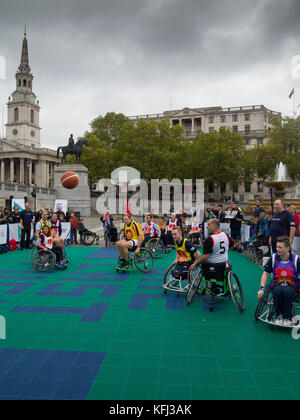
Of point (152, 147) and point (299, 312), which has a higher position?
point (152, 147)

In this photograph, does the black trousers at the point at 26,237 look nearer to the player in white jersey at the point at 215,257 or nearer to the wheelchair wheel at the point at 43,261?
the wheelchair wheel at the point at 43,261

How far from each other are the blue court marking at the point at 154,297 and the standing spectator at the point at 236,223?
721cm

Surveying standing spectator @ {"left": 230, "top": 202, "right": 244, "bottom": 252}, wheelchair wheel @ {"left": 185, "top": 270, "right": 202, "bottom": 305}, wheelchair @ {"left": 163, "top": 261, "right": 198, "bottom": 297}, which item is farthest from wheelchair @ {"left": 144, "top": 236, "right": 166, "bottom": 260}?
wheelchair wheel @ {"left": 185, "top": 270, "right": 202, "bottom": 305}

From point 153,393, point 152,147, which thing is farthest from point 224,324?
point 152,147

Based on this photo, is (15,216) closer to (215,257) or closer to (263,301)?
(215,257)

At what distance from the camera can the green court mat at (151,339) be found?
400 centimetres

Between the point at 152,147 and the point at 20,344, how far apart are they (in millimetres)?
42995

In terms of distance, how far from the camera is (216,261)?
685cm

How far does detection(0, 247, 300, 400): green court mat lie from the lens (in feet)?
13.1

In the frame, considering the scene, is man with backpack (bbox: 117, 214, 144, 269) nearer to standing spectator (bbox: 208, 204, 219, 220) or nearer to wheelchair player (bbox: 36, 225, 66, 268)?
wheelchair player (bbox: 36, 225, 66, 268)

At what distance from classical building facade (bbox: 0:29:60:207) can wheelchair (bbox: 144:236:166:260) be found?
28526 millimetres

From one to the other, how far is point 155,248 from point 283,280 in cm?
859

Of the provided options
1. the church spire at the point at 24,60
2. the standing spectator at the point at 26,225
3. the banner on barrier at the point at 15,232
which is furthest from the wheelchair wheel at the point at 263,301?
the church spire at the point at 24,60
